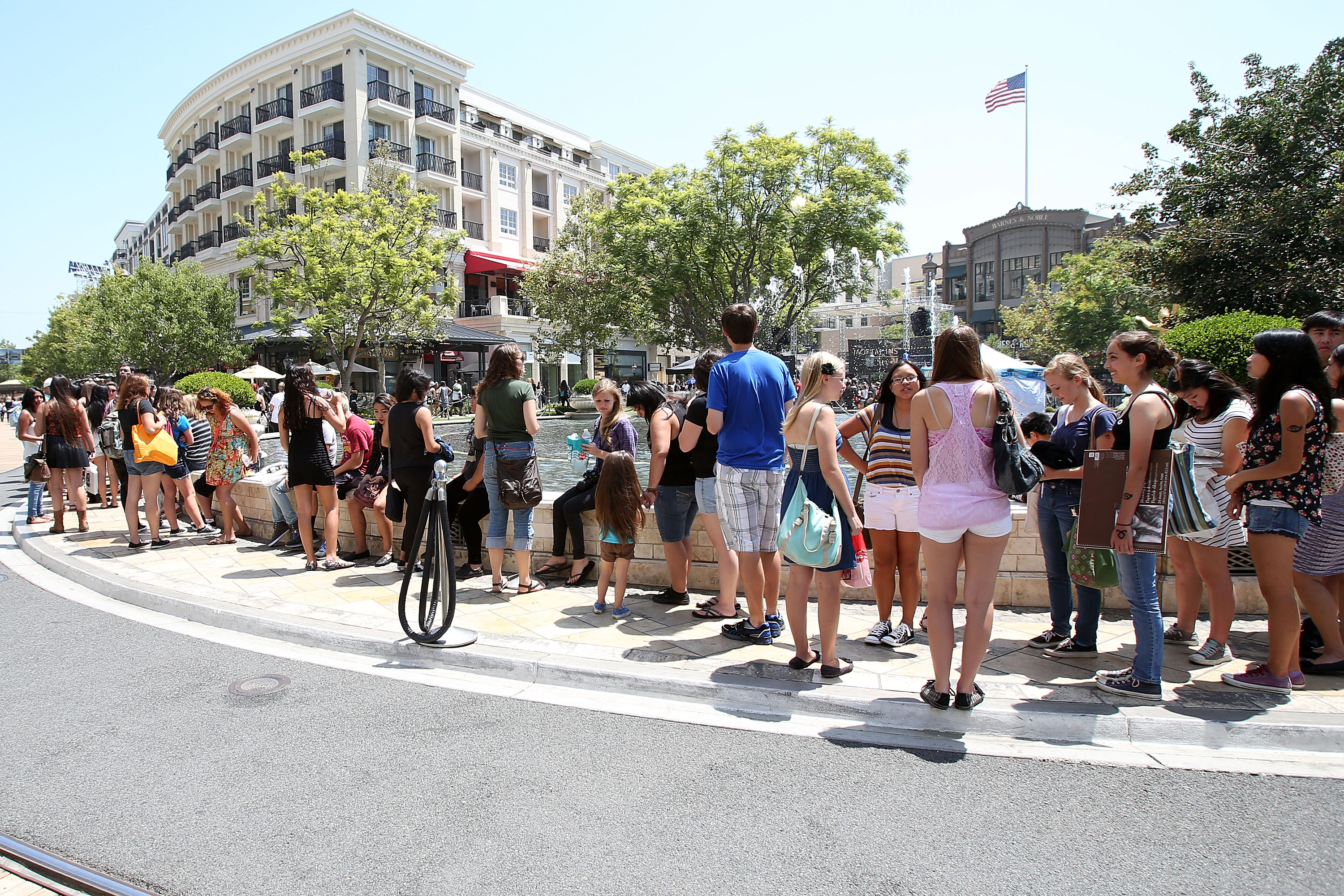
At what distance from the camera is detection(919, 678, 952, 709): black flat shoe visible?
3922 millimetres

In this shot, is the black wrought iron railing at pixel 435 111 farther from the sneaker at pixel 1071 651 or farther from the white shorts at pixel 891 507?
the sneaker at pixel 1071 651

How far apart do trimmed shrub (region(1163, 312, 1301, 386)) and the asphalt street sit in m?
9.40

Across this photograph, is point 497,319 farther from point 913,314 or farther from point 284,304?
point 913,314

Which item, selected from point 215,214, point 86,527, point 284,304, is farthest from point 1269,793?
point 215,214

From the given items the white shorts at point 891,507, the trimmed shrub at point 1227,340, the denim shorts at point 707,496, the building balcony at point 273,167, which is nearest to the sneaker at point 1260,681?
the white shorts at point 891,507

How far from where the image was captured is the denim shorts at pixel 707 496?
18.2 ft

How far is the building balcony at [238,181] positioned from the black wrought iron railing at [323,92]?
523cm

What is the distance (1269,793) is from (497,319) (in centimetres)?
4156

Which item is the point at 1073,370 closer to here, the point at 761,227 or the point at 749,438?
the point at 749,438

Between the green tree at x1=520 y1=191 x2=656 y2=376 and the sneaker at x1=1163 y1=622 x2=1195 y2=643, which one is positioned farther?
the green tree at x1=520 y1=191 x2=656 y2=376

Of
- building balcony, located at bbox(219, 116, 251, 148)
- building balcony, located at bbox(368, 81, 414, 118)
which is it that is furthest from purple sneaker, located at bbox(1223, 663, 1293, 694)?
building balcony, located at bbox(219, 116, 251, 148)

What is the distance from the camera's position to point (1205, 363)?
4.51 meters

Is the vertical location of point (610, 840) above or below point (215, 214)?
below

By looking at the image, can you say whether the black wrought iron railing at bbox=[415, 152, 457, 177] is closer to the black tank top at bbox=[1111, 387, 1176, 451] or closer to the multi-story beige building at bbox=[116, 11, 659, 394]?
the multi-story beige building at bbox=[116, 11, 659, 394]
